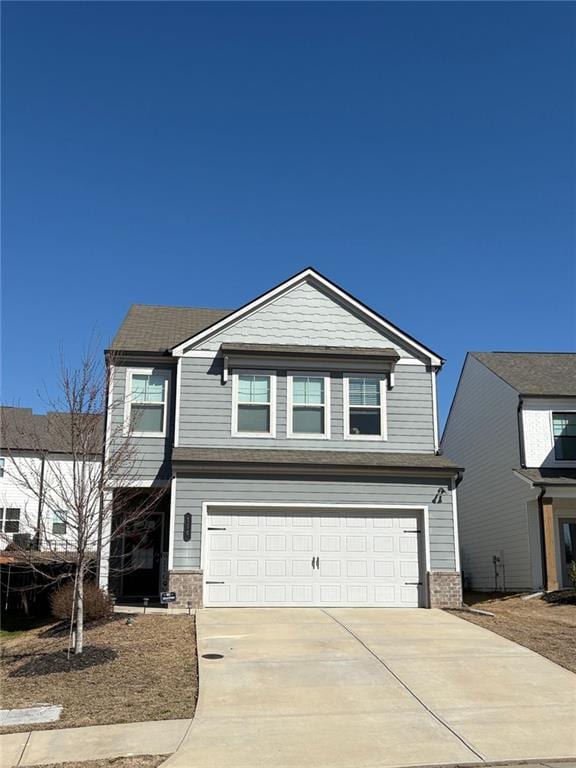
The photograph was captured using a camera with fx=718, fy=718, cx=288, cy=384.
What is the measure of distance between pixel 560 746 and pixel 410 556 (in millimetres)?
8888

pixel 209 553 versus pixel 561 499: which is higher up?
pixel 561 499

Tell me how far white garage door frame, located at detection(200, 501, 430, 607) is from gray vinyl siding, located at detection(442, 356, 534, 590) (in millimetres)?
5616

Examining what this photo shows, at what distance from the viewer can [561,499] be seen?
21125mm

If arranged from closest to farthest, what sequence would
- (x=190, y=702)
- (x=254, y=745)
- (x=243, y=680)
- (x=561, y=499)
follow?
(x=254, y=745)
(x=190, y=702)
(x=243, y=680)
(x=561, y=499)

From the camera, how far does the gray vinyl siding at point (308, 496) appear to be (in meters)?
15.8

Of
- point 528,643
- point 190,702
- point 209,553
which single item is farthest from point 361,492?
point 190,702

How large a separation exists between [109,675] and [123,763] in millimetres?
3245

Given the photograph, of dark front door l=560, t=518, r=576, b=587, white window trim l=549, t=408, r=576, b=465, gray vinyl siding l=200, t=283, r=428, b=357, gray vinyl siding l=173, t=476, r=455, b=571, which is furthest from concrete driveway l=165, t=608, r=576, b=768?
white window trim l=549, t=408, r=576, b=465

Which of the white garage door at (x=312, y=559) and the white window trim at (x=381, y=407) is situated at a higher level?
the white window trim at (x=381, y=407)

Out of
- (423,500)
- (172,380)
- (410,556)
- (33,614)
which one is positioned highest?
(172,380)

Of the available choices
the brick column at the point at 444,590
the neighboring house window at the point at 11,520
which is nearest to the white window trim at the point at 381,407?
the brick column at the point at 444,590

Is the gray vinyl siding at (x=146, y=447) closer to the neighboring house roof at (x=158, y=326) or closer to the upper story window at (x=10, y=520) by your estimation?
the neighboring house roof at (x=158, y=326)

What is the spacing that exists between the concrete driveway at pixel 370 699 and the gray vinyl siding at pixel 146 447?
182 inches

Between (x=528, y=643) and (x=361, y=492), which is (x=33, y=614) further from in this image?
(x=528, y=643)
